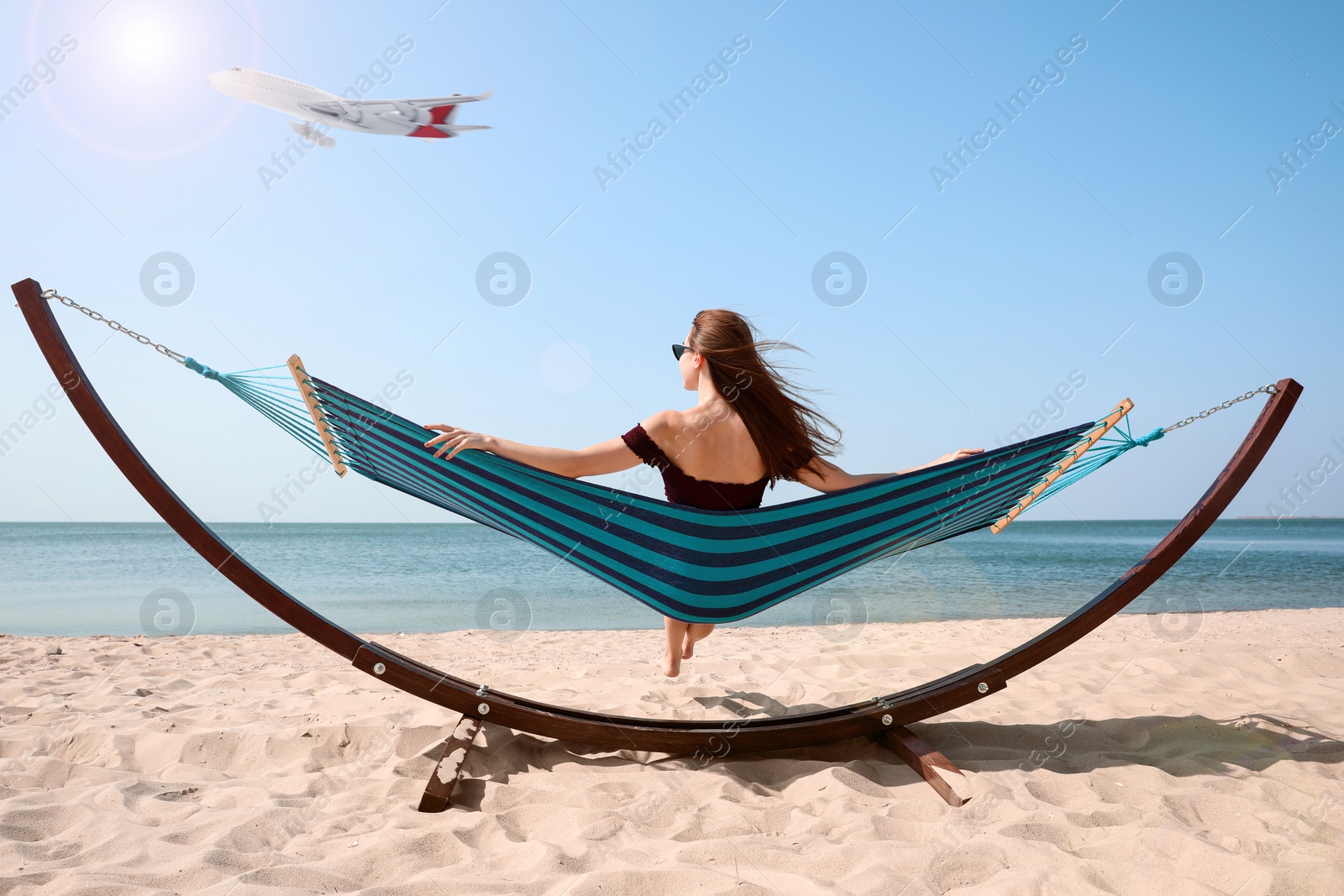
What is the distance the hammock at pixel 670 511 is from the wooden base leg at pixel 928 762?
545 mm

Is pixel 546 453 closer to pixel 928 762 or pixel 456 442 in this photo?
pixel 456 442

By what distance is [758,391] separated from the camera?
2516mm

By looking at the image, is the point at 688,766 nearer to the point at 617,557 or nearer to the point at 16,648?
the point at 617,557

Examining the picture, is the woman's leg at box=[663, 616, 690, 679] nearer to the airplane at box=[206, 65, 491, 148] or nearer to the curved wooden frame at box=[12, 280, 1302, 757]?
the curved wooden frame at box=[12, 280, 1302, 757]

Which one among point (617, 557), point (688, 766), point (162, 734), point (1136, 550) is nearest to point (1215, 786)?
point (688, 766)

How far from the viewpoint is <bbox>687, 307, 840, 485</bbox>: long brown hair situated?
2.51 metres

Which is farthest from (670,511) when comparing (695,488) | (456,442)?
(456,442)

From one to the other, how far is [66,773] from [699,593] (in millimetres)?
1839

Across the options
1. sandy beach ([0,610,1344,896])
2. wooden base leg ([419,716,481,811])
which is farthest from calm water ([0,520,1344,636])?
wooden base leg ([419,716,481,811])

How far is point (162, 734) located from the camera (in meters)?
2.43

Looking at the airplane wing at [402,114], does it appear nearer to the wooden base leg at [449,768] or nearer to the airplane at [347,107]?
the airplane at [347,107]

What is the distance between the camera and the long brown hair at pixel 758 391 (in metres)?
2.51

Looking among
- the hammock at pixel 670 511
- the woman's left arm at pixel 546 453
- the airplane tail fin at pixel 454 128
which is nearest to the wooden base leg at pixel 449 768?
the hammock at pixel 670 511

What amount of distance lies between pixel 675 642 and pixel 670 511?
0.73 metres
